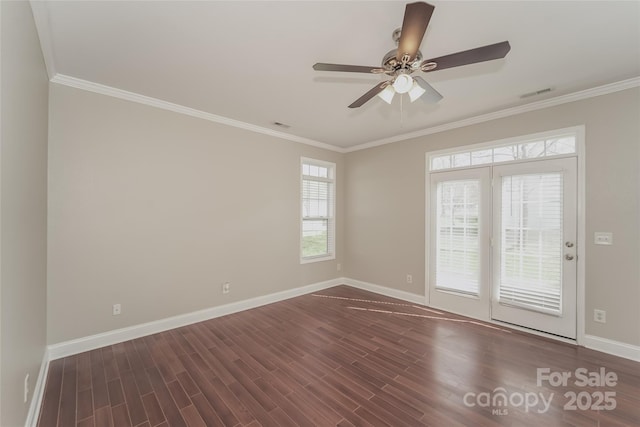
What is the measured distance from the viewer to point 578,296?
2924 mm

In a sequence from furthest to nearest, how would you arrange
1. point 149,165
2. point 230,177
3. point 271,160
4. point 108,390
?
1. point 271,160
2. point 230,177
3. point 149,165
4. point 108,390

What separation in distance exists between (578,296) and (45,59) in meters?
5.81

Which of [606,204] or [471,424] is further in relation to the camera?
[606,204]

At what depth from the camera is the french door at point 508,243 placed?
3014 millimetres

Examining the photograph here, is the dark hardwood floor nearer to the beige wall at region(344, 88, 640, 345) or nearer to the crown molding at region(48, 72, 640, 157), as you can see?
the beige wall at region(344, 88, 640, 345)

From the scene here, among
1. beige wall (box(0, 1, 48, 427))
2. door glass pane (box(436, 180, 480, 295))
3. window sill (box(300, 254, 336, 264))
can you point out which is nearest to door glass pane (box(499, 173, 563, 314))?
door glass pane (box(436, 180, 480, 295))

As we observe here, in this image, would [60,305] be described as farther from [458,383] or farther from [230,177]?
[458,383]

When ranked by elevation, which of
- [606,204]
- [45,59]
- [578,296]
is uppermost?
[45,59]

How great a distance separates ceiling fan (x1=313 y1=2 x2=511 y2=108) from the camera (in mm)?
1414

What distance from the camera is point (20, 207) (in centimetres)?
154

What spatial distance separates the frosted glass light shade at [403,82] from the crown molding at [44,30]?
7.90ft

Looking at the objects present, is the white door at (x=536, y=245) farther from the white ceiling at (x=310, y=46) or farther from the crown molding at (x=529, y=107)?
the white ceiling at (x=310, y=46)

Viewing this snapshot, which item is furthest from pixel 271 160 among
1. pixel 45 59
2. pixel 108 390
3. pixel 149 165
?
pixel 108 390

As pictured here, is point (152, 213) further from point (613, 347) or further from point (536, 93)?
point (613, 347)
